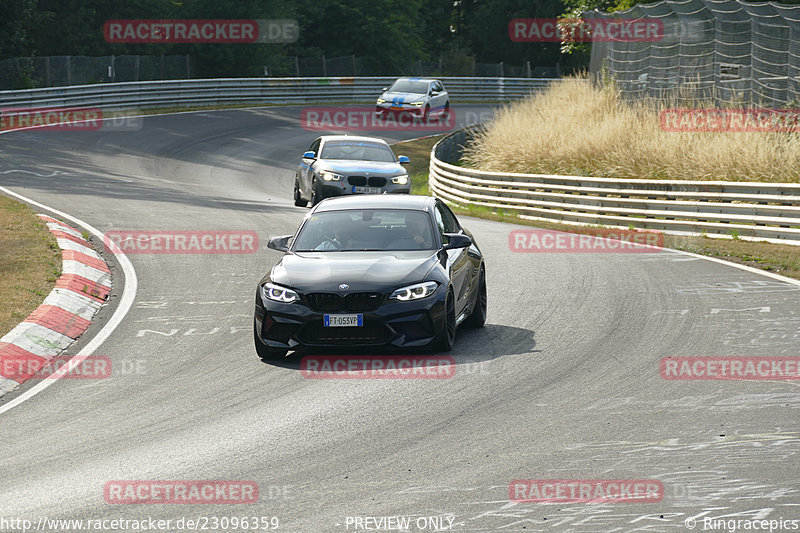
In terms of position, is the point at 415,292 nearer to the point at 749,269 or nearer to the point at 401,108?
the point at 749,269

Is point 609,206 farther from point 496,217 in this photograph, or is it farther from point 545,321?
point 545,321

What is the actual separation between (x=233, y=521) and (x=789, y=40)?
26.1m

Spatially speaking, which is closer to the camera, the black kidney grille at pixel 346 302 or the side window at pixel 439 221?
the black kidney grille at pixel 346 302

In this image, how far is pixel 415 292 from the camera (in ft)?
34.2

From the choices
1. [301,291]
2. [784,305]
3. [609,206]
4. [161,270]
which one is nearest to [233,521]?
A: [301,291]

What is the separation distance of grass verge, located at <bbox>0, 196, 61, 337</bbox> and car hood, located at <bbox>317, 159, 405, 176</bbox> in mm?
6212
